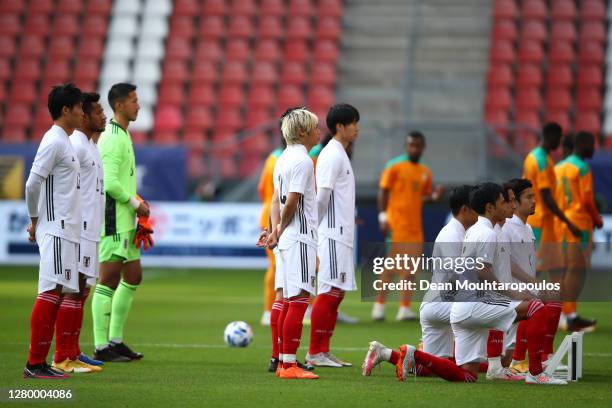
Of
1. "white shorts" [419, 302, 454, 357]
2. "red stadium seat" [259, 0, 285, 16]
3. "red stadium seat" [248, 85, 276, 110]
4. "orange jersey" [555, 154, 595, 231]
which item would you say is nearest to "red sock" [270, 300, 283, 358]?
"white shorts" [419, 302, 454, 357]

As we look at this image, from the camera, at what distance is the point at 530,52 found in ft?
82.1

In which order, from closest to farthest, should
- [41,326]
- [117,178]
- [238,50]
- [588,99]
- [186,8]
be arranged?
[41,326] → [117,178] → [588,99] → [238,50] → [186,8]

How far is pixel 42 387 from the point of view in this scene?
710 cm

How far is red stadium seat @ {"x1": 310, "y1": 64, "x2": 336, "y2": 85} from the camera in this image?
2506 centimetres

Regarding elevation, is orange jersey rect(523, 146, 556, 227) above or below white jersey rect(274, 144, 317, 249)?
above

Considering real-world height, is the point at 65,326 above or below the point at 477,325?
below

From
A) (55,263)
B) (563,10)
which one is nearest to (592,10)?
(563,10)

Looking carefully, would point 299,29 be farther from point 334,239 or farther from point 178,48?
Result: point 334,239

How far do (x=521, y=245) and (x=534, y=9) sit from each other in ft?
62.0

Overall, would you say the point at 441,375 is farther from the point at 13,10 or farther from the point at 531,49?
the point at 13,10

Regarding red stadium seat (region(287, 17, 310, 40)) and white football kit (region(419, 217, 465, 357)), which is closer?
white football kit (region(419, 217, 465, 357))

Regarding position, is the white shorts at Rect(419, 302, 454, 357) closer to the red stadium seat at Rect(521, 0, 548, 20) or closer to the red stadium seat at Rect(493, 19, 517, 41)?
the red stadium seat at Rect(493, 19, 517, 41)

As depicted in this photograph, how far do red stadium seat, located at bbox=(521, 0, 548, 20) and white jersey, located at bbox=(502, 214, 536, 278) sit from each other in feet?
60.2

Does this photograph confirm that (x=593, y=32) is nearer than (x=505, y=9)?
Yes
